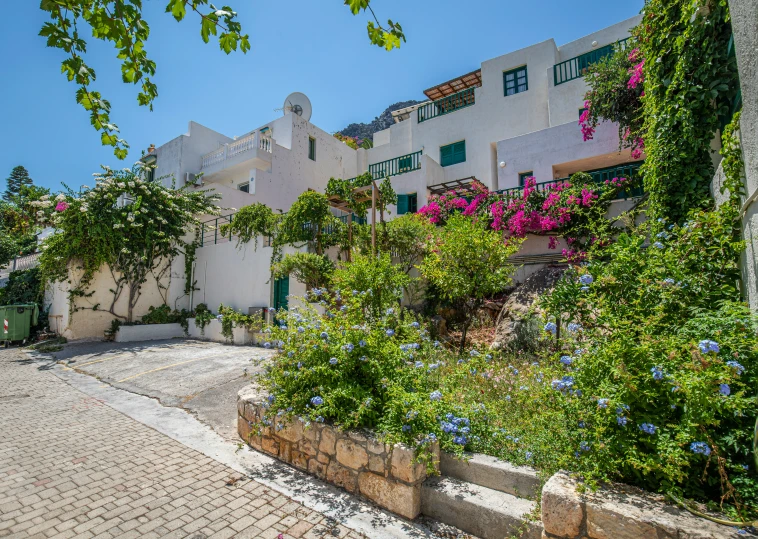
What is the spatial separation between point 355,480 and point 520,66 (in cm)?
1719

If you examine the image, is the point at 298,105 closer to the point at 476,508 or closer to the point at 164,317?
the point at 164,317

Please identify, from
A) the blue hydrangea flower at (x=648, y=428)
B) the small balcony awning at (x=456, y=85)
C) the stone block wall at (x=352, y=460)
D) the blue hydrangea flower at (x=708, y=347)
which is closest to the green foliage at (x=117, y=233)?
the stone block wall at (x=352, y=460)

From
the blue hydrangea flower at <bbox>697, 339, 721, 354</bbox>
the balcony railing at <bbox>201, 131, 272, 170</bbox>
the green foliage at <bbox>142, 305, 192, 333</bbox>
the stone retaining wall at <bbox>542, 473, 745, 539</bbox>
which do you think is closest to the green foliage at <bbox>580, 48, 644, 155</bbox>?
the blue hydrangea flower at <bbox>697, 339, 721, 354</bbox>

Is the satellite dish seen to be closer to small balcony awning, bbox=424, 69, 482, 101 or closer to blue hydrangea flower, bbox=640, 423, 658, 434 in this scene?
small balcony awning, bbox=424, 69, 482, 101

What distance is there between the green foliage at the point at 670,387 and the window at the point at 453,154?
46.4 feet

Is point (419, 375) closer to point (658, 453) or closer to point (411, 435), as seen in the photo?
point (411, 435)

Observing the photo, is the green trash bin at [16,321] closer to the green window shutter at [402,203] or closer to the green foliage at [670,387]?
the green window shutter at [402,203]

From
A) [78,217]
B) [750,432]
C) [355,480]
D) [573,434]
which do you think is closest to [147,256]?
[78,217]

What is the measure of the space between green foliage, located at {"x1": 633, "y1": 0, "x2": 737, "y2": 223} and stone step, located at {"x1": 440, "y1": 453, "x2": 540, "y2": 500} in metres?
4.30

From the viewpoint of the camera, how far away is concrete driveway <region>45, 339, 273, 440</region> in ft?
19.7

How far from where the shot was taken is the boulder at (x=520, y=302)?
7.90 meters

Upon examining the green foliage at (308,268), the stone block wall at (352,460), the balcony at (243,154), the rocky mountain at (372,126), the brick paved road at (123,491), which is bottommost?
the brick paved road at (123,491)

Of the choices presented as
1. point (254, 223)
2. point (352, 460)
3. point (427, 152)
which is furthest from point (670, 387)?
point (427, 152)

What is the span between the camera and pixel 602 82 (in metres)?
9.60
